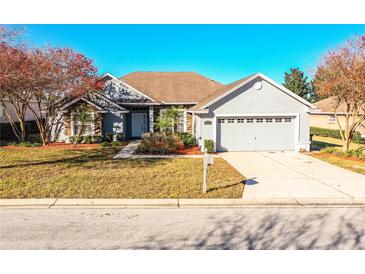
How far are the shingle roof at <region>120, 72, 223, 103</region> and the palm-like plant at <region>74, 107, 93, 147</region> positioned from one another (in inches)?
240

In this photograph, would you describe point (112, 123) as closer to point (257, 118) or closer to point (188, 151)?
point (188, 151)

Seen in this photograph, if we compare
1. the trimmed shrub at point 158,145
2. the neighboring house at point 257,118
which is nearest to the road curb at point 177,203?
the trimmed shrub at point 158,145

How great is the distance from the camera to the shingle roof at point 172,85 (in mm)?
23344

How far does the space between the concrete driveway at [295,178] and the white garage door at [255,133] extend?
80.9 inches

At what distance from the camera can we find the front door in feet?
74.3

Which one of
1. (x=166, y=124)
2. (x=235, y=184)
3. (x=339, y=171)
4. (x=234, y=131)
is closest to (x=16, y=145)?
(x=166, y=124)

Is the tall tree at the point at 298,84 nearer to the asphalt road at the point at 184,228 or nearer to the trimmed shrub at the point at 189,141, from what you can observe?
the trimmed shrub at the point at 189,141

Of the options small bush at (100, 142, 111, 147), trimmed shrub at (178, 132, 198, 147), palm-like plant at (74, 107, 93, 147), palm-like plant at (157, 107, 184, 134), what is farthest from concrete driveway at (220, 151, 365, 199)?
palm-like plant at (74, 107, 93, 147)

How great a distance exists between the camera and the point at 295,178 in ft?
33.9

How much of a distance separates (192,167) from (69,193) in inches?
221

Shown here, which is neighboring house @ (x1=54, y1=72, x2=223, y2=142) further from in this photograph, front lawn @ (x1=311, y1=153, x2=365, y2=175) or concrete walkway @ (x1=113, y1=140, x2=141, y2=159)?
front lawn @ (x1=311, y1=153, x2=365, y2=175)

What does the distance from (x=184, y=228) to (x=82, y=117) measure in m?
14.6

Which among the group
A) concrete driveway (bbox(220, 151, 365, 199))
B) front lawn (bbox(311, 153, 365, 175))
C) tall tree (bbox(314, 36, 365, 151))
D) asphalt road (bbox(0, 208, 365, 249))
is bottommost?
asphalt road (bbox(0, 208, 365, 249))

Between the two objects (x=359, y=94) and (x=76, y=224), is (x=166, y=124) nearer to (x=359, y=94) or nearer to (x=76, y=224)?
(x=359, y=94)
